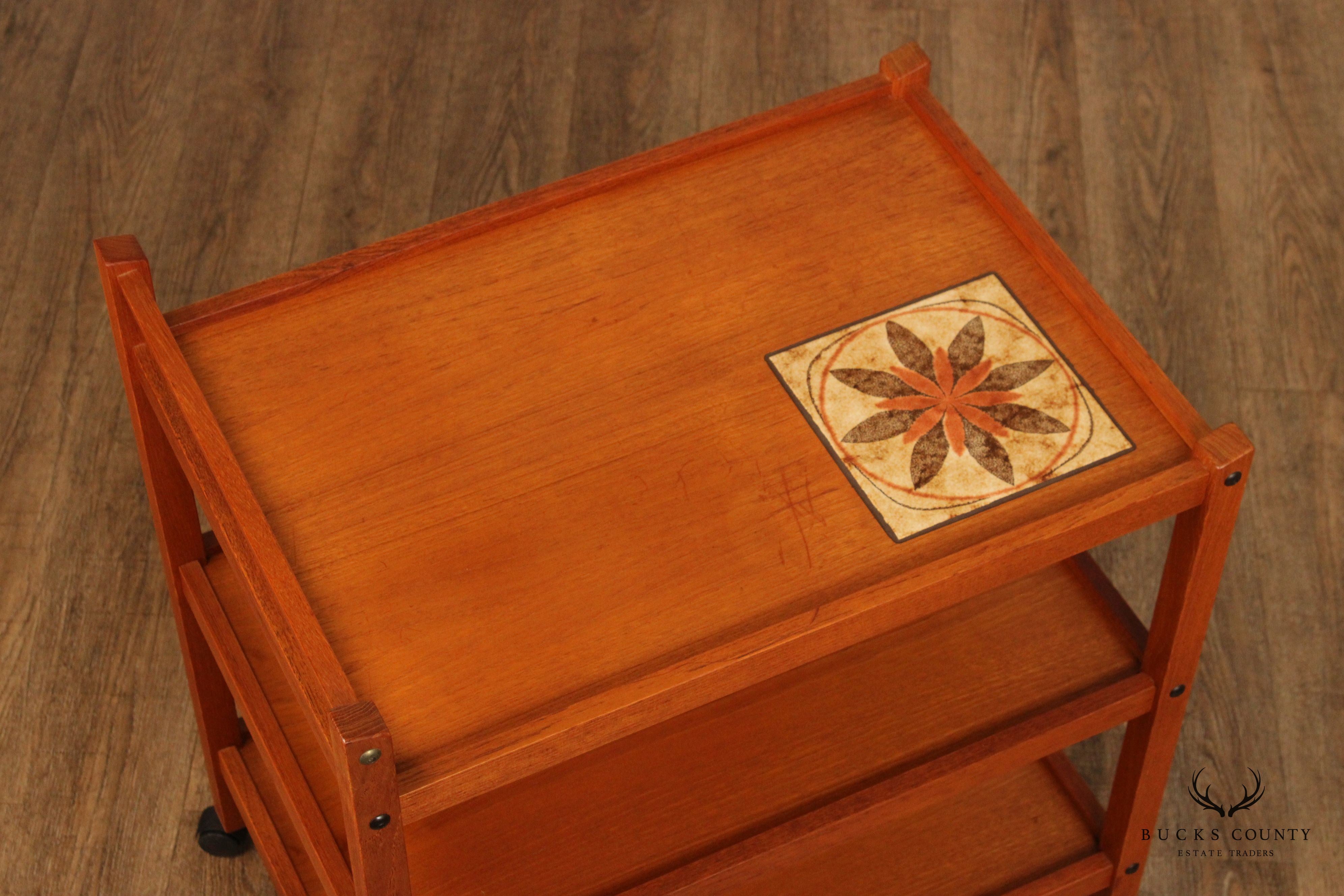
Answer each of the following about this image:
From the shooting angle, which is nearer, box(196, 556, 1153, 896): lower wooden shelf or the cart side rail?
the cart side rail

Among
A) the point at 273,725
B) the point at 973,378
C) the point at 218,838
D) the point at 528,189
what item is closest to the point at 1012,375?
the point at 973,378

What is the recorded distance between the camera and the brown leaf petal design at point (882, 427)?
1.33 meters

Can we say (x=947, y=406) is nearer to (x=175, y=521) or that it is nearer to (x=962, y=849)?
(x=962, y=849)

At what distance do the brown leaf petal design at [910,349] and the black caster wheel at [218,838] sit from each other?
0.90 metres

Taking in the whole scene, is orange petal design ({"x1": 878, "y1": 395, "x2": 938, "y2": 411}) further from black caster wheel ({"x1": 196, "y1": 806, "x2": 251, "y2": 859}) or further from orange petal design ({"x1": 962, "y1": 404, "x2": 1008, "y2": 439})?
black caster wheel ({"x1": 196, "y1": 806, "x2": 251, "y2": 859})

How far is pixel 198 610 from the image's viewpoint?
59.9 inches

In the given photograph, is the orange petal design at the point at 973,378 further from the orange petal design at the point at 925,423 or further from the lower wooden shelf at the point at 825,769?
the lower wooden shelf at the point at 825,769

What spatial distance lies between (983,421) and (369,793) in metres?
0.56

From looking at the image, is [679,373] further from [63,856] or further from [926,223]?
[63,856]

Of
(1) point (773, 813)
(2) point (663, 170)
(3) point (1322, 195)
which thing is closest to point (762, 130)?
(2) point (663, 170)

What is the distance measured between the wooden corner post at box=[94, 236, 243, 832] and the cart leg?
82 cm

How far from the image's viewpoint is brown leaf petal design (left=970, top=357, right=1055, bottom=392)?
1360 millimetres

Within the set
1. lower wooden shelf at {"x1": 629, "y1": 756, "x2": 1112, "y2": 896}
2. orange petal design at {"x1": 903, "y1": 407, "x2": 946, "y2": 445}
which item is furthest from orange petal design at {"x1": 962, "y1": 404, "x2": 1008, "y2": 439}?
lower wooden shelf at {"x1": 629, "y1": 756, "x2": 1112, "y2": 896}

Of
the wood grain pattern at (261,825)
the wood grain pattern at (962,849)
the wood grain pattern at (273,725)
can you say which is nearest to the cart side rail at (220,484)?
the wood grain pattern at (273,725)
